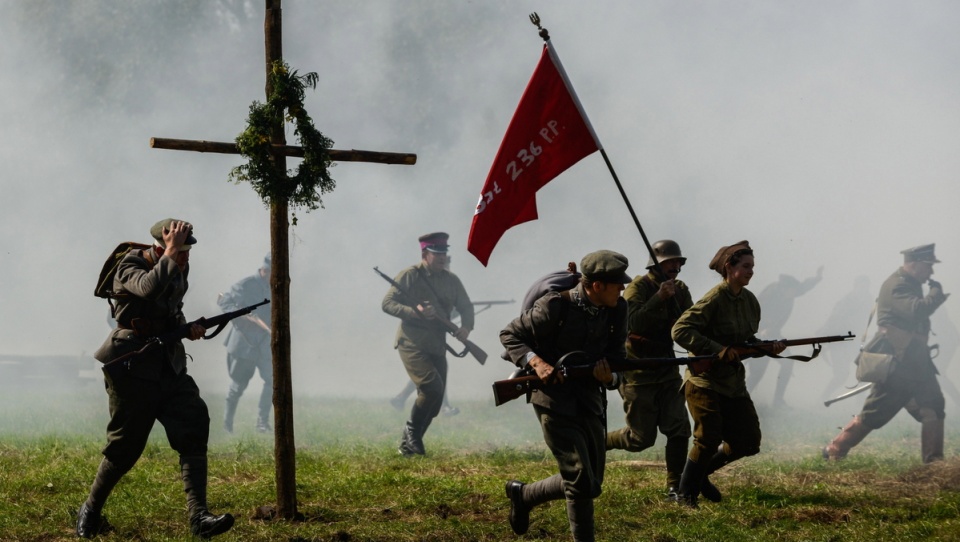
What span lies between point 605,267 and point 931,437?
6646 mm

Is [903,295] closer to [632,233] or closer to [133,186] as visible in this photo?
[632,233]

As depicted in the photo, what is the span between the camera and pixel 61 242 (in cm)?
2892

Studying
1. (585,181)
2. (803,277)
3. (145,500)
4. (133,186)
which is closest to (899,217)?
(803,277)

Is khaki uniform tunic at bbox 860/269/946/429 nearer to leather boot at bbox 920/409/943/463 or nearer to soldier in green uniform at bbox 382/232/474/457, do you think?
leather boot at bbox 920/409/943/463

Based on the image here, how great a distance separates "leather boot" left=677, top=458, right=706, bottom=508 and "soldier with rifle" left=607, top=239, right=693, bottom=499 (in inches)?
10.0

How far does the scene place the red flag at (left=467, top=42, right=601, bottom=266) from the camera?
688 cm

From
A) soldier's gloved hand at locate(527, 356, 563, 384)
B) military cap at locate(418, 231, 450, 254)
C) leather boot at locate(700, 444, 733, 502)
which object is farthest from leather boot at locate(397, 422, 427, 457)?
soldier's gloved hand at locate(527, 356, 563, 384)

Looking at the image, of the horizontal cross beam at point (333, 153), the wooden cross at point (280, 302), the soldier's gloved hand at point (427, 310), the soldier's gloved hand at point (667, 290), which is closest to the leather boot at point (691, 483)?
the soldier's gloved hand at point (667, 290)

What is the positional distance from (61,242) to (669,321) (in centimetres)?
2455

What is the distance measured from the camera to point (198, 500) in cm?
624

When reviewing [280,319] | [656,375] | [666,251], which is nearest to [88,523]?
[280,319]

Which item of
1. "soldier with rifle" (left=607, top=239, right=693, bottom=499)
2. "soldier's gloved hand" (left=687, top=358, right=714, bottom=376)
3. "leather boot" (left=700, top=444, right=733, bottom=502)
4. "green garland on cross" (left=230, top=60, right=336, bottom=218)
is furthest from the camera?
"soldier with rifle" (left=607, top=239, right=693, bottom=499)

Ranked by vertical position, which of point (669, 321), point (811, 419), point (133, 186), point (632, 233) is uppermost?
point (133, 186)

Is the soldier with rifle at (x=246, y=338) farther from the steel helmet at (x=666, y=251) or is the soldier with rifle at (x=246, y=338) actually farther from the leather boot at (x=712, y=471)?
the leather boot at (x=712, y=471)
